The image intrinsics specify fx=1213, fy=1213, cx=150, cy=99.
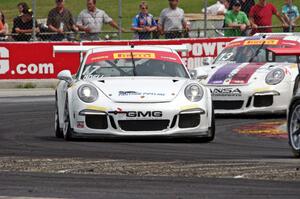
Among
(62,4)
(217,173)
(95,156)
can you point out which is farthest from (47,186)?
(62,4)

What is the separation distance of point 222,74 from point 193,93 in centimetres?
454

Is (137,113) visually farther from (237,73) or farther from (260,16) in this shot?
(260,16)

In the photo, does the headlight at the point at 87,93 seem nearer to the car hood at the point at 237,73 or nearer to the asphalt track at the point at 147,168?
the asphalt track at the point at 147,168

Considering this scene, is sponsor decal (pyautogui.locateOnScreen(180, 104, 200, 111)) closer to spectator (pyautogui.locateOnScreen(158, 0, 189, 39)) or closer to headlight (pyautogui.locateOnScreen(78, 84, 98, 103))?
headlight (pyautogui.locateOnScreen(78, 84, 98, 103))

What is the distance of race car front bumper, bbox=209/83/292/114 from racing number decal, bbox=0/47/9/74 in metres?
7.48

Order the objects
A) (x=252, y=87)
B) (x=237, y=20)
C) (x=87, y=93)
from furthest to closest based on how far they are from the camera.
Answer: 1. (x=237, y=20)
2. (x=252, y=87)
3. (x=87, y=93)

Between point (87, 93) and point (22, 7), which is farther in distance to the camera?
point (22, 7)

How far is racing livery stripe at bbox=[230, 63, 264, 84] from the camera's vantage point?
18.6 meters

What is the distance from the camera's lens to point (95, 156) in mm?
12133

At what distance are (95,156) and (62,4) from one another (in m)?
13.5

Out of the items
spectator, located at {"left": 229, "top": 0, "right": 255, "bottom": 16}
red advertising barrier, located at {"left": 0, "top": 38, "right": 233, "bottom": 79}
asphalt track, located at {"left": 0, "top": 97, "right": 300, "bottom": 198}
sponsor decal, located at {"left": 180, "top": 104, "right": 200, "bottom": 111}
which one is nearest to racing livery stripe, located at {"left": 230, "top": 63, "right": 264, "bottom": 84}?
asphalt track, located at {"left": 0, "top": 97, "right": 300, "bottom": 198}

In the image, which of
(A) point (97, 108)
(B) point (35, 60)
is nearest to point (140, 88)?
(A) point (97, 108)

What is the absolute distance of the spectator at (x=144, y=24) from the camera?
2642 cm

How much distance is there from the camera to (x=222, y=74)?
18.9 metres
